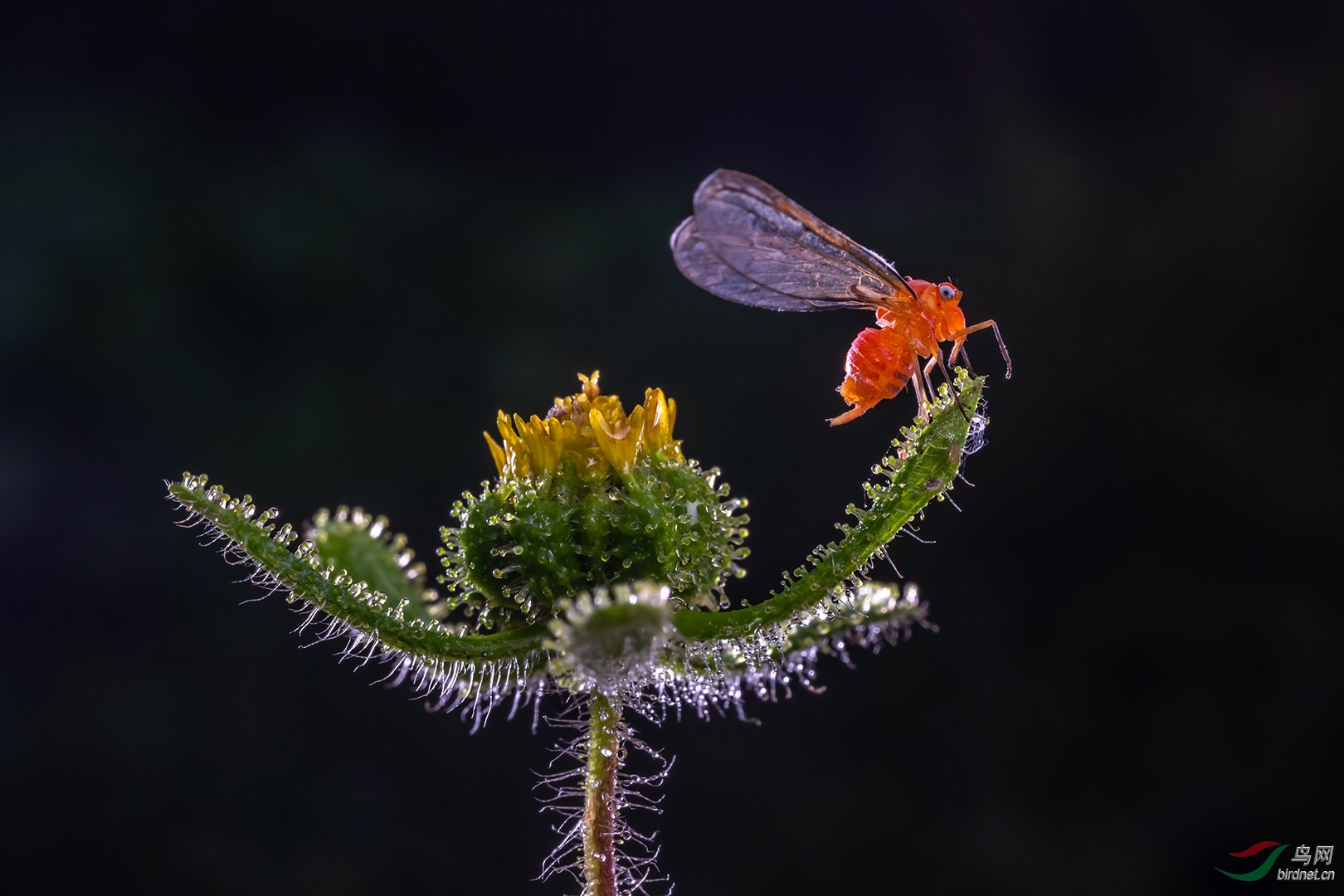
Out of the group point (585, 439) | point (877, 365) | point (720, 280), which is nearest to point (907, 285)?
point (877, 365)

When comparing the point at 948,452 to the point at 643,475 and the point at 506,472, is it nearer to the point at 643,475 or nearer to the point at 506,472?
the point at 643,475

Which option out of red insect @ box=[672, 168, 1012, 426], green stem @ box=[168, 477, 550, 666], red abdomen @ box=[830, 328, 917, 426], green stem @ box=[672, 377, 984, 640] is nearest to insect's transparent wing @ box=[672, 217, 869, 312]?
red insect @ box=[672, 168, 1012, 426]

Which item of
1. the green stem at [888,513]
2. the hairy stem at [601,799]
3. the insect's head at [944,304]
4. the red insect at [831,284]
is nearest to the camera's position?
the green stem at [888,513]

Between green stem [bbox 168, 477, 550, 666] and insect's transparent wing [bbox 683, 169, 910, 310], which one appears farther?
insect's transparent wing [bbox 683, 169, 910, 310]

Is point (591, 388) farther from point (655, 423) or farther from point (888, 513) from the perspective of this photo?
point (888, 513)

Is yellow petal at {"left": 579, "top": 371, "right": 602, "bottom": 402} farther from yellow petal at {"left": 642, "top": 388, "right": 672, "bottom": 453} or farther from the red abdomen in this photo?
the red abdomen

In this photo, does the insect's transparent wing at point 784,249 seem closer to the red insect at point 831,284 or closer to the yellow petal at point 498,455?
the red insect at point 831,284

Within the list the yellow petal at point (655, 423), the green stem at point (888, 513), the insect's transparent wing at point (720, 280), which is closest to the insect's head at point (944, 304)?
the insect's transparent wing at point (720, 280)
